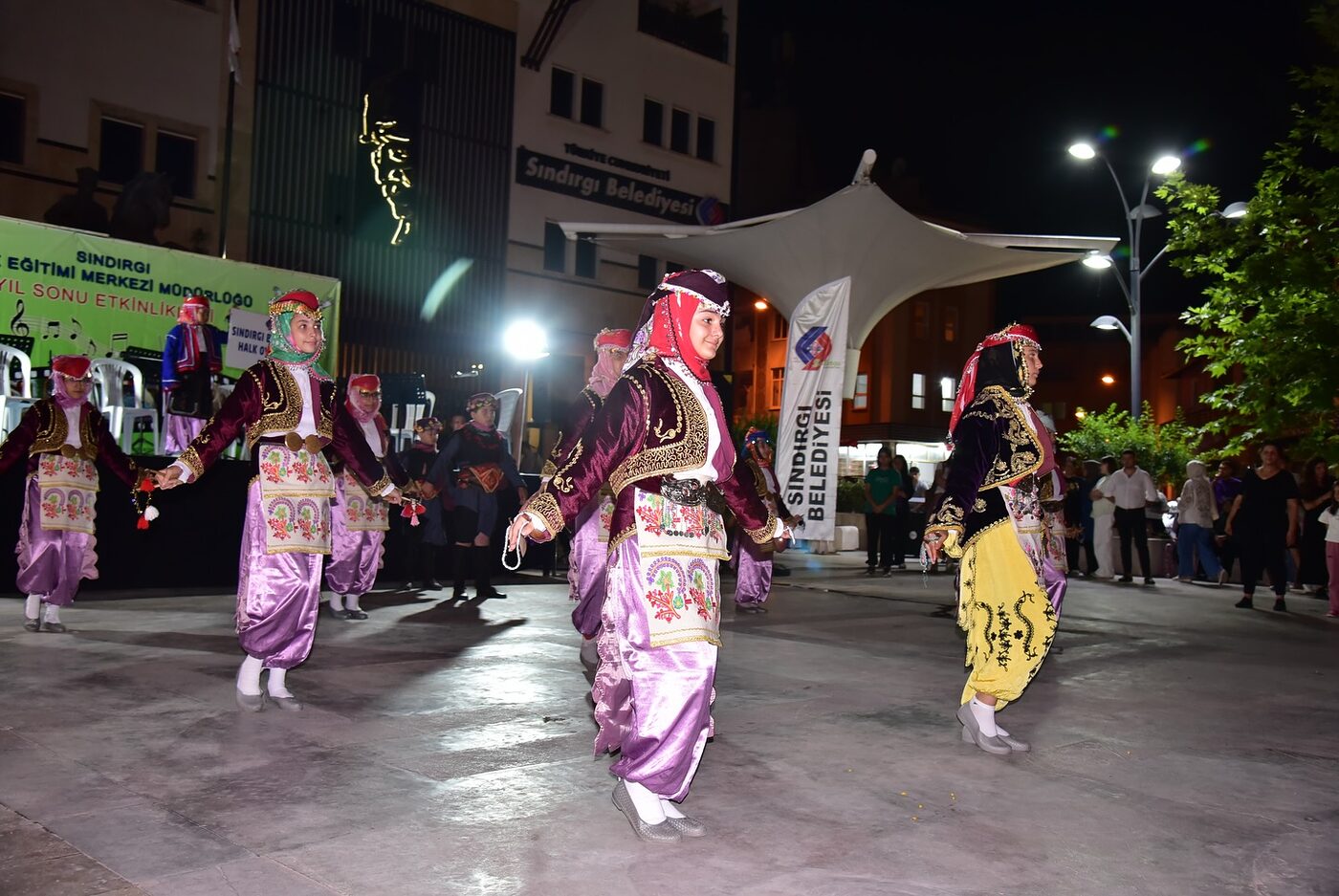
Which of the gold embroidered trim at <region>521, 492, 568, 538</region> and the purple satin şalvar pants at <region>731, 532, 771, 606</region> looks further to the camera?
the purple satin şalvar pants at <region>731, 532, 771, 606</region>

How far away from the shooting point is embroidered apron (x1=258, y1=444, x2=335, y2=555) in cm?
575

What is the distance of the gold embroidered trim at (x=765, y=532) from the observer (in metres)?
4.64

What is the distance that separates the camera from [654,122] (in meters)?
30.2

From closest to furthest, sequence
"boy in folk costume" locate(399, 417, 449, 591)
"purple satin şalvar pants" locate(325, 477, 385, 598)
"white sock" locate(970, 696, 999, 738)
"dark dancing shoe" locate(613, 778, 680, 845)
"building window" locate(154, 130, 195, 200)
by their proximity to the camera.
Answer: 1. "dark dancing shoe" locate(613, 778, 680, 845)
2. "white sock" locate(970, 696, 999, 738)
3. "purple satin şalvar pants" locate(325, 477, 385, 598)
4. "boy in folk costume" locate(399, 417, 449, 591)
5. "building window" locate(154, 130, 195, 200)

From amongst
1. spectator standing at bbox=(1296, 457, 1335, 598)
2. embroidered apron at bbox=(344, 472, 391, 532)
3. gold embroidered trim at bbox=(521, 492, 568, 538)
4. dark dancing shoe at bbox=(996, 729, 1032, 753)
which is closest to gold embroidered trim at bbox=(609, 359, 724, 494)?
gold embroidered trim at bbox=(521, 492, 568, 538)

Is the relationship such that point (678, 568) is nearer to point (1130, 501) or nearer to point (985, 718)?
point (985, 718)

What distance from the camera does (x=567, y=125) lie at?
2792cm

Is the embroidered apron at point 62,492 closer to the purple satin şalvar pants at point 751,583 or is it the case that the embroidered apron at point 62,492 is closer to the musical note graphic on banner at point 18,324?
the musical note graphic on banner at point 18,324

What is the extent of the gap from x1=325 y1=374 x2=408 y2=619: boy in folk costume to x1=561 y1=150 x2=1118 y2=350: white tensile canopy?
602 cm

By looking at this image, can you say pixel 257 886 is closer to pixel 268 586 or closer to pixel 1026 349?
pixel 268 586

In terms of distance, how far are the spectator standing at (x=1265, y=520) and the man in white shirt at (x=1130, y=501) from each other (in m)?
2.71

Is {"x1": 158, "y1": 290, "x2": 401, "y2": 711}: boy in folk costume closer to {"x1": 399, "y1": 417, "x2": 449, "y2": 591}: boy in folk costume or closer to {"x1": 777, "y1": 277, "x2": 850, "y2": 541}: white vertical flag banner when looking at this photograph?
{"x1": 399, "y1": 417, "x2": 449, "y2": 591}: boy in folk costume

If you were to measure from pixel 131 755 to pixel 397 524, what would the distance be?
8.47 meters

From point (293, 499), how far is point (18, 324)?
8.29 m
